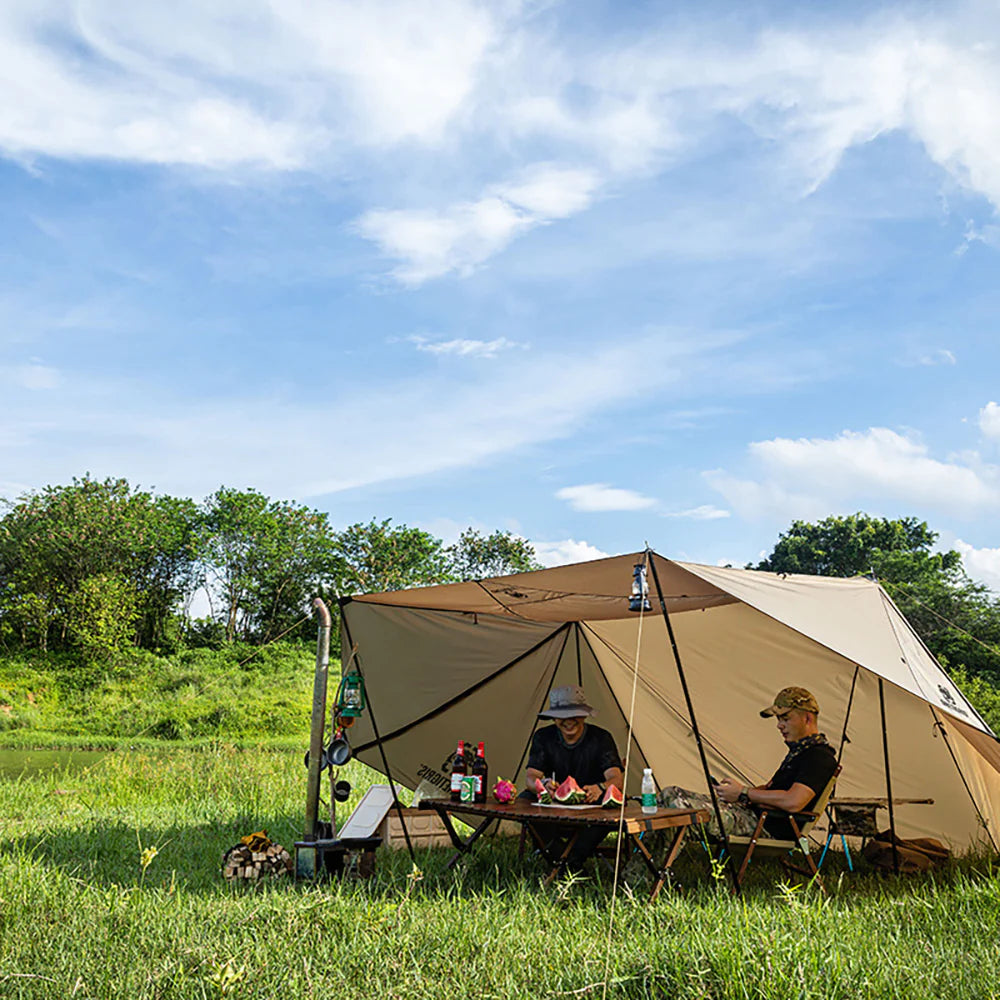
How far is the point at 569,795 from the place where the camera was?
4637mm

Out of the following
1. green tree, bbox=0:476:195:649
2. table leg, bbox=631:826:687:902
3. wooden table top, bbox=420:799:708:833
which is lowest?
table leg, bbox=631:826:687:902

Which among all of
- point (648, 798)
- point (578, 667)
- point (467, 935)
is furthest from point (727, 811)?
point (467, 935)

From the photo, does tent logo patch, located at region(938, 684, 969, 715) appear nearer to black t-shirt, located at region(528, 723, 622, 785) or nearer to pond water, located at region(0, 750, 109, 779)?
black t-shirt, located at region(528, 723, 622, 785)

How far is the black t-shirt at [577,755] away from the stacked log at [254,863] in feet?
4.65

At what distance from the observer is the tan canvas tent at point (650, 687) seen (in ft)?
17.8

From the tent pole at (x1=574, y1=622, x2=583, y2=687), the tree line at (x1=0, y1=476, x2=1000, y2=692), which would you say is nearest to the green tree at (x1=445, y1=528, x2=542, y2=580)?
the tree line at (x1=0, y1=476, x2=1000, y2=692)

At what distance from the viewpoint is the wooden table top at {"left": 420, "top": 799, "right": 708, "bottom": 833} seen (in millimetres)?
4141

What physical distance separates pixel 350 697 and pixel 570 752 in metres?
1.24

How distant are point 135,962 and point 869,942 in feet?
8.28

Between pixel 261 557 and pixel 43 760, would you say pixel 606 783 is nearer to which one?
pixel 43 760

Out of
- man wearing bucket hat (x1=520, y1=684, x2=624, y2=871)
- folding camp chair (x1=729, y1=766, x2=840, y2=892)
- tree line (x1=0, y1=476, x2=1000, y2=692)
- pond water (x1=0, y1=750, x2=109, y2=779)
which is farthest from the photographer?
tree line (x1=0, y1=476, x2=1000, y2=692)

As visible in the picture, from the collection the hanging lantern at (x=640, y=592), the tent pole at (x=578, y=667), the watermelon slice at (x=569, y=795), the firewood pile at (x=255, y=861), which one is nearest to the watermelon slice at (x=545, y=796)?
the watermelon slice at (x=569, y=795)

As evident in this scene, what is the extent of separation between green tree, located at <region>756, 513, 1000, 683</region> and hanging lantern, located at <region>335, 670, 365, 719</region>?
50.7ft

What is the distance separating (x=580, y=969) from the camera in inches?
122
